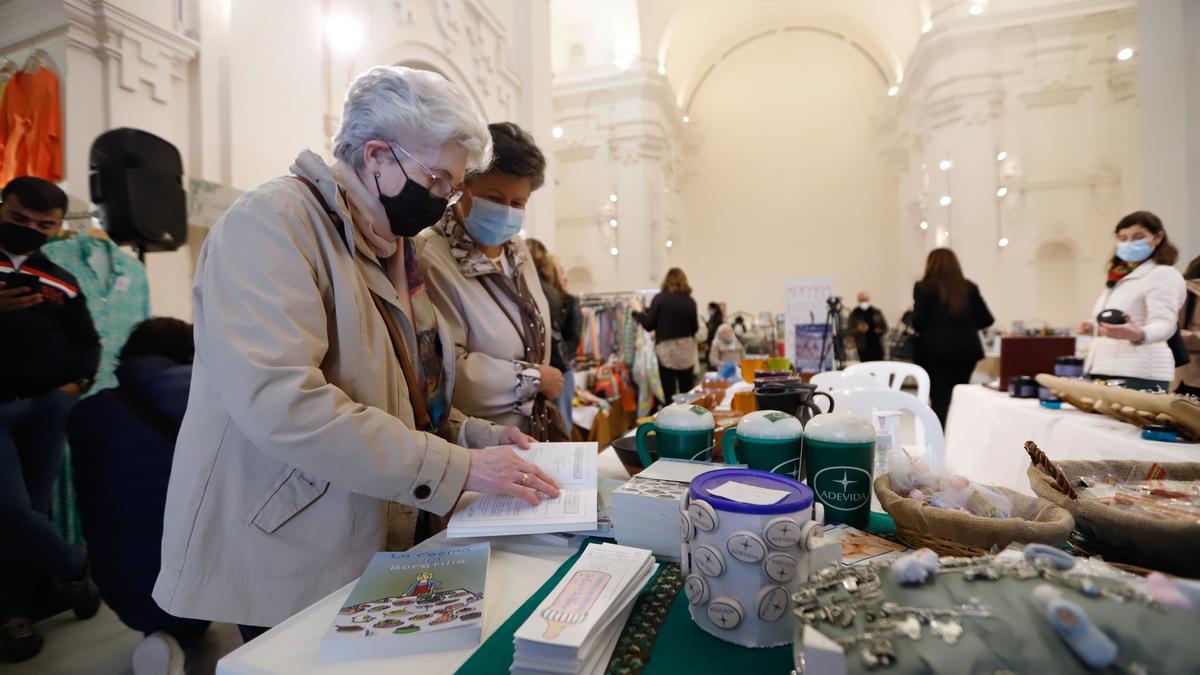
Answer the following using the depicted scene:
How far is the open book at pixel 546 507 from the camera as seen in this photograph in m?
0.87

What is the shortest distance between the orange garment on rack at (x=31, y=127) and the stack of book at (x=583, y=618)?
306cm

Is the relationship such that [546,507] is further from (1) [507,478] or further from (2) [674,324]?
(2) [674,324]

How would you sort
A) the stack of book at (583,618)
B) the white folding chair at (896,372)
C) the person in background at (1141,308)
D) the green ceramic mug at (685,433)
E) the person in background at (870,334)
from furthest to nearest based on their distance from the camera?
the person in background at (870,334) → the white folding chair at (896,372) → the person in background at (1141,308) → the green ceramic mug at (685,433) → the stack of book at (583,618)

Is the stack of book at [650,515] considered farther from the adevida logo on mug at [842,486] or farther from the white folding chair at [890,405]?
the white folding chair at [890,405]

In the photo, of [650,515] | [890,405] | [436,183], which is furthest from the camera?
[890,405]

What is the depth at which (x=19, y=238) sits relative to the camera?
2057mm

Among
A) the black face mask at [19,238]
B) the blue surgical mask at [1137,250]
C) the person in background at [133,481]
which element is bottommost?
the person in background at [133,481]

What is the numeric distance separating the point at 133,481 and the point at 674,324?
179 inches

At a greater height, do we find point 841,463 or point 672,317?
point 672,317

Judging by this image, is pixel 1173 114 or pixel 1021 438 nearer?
pixel 1021 438

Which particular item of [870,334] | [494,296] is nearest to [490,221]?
[494,296]

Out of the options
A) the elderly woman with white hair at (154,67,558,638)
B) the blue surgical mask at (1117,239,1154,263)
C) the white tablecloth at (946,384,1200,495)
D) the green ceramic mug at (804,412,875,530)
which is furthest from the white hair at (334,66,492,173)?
the blue surgical mask at (1117,239,1154,263)

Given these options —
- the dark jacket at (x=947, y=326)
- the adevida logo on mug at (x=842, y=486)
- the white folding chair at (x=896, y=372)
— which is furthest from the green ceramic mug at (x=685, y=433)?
the dark jacket at (x=947, y=326)

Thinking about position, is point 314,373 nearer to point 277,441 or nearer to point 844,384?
point 277,441
